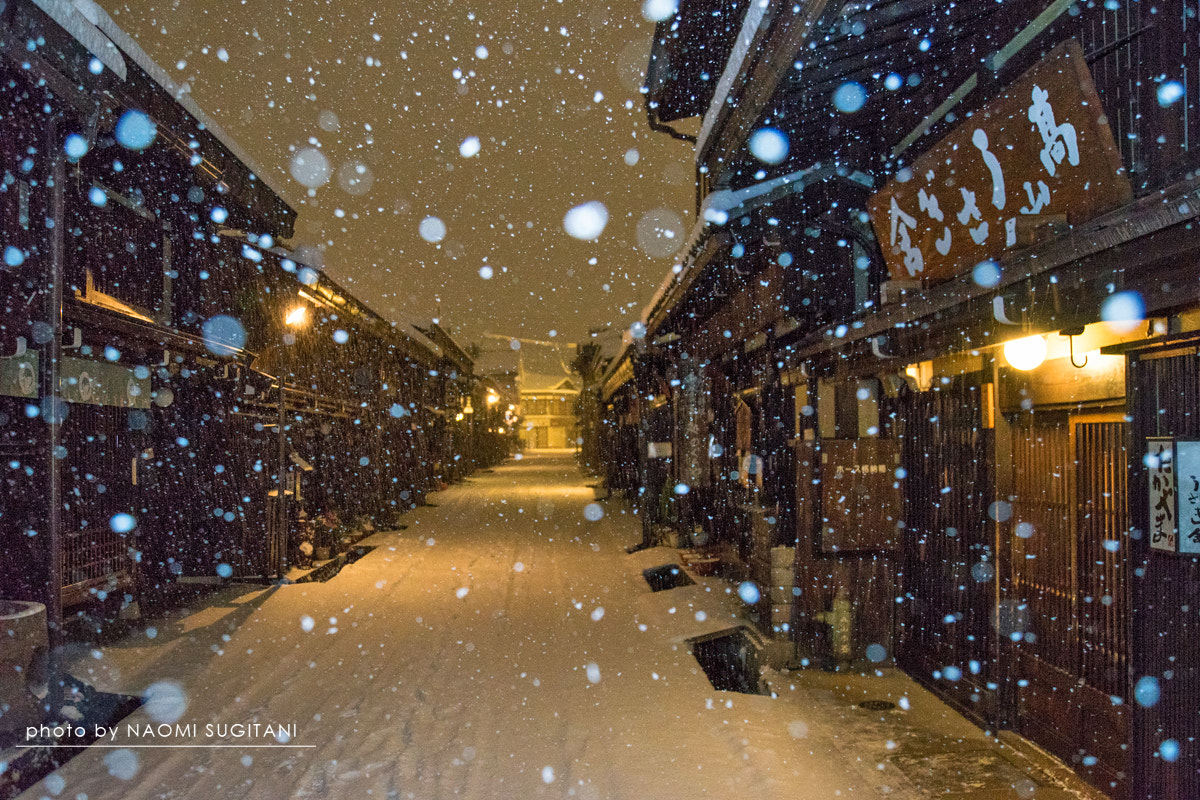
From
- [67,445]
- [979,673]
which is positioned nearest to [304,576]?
[67,445]

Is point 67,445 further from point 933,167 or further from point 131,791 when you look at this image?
point 933,167

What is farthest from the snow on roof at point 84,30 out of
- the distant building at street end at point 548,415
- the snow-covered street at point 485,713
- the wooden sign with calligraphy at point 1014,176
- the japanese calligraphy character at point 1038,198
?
the distant building at street end at point 548,415

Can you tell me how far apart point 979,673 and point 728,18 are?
10780 millimetres

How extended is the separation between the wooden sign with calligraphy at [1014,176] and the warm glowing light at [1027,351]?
0.72m

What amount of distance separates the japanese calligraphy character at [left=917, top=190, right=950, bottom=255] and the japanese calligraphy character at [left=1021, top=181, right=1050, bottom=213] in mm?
1108

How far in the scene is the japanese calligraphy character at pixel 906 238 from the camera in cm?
665

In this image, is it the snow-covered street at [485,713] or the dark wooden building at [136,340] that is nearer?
the snow-covered street at [485,713]

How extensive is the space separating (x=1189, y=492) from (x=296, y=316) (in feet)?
47.2

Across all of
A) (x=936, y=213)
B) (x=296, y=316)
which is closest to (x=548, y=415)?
(x=296, y=316)

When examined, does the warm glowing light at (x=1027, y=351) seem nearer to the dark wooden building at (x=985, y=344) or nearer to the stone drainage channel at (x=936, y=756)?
the dark wooden building at (x=985, y=344)

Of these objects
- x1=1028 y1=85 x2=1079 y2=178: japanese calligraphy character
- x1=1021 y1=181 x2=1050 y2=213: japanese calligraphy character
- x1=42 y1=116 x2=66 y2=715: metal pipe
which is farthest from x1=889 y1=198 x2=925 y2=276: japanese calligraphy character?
x1=42 y1=116 x2=66 y2=715: metal pipe

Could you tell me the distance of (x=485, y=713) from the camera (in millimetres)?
6770

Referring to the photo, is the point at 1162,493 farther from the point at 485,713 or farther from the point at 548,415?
the point at 548,415

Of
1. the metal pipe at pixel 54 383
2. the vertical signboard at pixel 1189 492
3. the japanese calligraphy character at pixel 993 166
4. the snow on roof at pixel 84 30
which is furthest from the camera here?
the metal pipe at pixel 54 383
